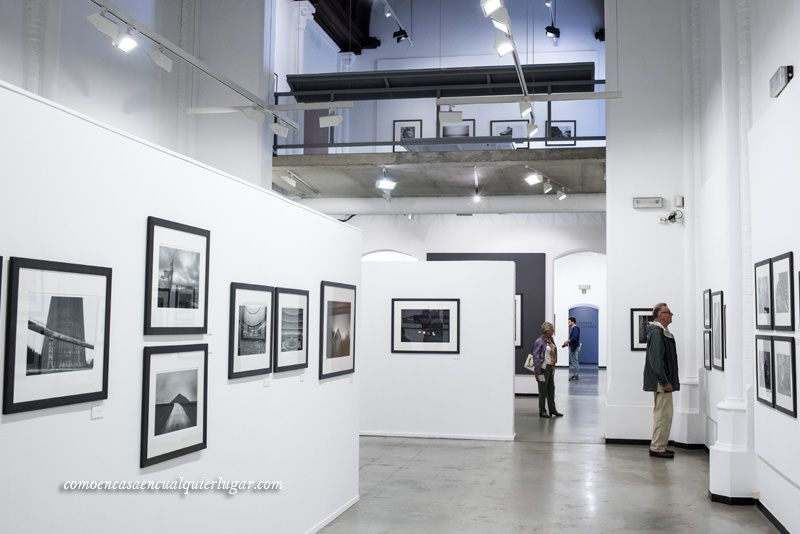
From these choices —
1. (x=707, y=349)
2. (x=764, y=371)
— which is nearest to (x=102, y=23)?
(x=764, y=371)

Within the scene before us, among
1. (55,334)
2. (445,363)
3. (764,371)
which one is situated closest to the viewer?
(55,334)

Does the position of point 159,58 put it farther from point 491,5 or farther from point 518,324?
point 518,324

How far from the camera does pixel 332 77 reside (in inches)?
554

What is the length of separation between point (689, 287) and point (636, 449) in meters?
2.41

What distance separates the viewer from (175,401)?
4426 millimetres

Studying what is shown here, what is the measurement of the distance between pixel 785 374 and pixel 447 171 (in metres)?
8.90

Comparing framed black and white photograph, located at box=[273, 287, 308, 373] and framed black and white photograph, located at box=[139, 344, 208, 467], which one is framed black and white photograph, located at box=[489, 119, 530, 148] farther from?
framed black and white photograph, located at box=[139, 344, 208, 467]

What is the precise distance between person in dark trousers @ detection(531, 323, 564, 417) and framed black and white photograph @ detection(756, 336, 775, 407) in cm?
677

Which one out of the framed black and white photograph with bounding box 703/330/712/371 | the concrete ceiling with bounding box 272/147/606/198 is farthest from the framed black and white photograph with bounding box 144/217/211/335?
the concrete ceiling with bounding box 272/147/606/198

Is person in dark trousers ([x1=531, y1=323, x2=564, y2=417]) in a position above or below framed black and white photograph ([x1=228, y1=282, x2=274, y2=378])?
below

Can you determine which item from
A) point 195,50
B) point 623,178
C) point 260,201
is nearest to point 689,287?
point 623,178

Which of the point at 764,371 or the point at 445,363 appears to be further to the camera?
the point at 445,363

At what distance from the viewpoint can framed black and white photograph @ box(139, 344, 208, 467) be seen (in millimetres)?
4137

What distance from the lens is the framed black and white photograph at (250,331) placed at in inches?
201
